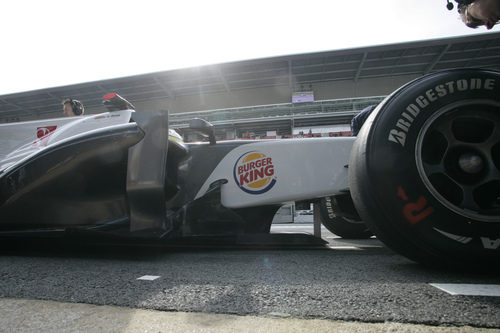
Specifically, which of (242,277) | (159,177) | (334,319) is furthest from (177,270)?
(334,319)

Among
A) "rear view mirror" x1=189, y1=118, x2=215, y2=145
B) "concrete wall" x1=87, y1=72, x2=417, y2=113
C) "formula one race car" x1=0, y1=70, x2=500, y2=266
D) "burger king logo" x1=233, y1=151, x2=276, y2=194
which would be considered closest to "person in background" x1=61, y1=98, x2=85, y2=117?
"formula one race car" x1=0, y1=70, x2=500, y2=266

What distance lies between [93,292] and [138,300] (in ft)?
0.73

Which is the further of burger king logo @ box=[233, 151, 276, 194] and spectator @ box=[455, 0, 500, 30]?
burger king logo @ box=[233, 151, 276, 194]

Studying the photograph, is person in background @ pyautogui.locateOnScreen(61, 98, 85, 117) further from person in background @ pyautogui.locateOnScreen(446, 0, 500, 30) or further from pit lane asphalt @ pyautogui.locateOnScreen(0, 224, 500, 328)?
person in background @ pyautogui.locateOnScreen(446, 0, 500, 30)

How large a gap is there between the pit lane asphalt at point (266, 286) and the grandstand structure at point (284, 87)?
11989mm

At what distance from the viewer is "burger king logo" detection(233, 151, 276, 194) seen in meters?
2.16

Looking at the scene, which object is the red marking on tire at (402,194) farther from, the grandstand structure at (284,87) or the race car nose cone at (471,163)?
the grandstand structure at (284,87)

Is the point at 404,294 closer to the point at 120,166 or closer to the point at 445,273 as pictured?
the point at 445,273

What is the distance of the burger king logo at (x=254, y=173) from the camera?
7.09ft

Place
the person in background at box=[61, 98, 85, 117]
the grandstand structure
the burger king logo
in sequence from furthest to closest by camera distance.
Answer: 1. the grandstand structure
2. the person in background at box=[61, 98, 85, 117]
3. the burger king logo

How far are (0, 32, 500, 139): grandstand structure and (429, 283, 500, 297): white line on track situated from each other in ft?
40.4

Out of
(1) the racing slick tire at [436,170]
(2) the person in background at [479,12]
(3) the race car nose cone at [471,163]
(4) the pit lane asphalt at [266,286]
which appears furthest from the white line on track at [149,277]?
(2) the person in background at [479,12]

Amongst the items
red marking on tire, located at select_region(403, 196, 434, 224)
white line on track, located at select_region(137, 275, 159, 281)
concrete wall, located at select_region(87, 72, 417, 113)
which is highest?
concrete wall, located at select_region(87, 72, 417, 113)

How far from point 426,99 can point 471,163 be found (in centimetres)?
34
